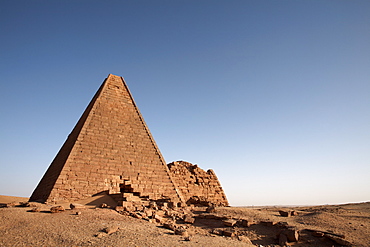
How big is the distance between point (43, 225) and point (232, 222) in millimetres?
4441

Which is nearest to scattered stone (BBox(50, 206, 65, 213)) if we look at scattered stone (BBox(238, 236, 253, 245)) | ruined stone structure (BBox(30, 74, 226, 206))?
ruined stone structure (BBox(30, 74, 226, 206))

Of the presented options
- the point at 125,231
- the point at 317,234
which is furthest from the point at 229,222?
the point at 125,231

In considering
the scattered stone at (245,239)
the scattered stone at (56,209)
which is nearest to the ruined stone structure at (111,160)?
the scattered stone at (56,209)

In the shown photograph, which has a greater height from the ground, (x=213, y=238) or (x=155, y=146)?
(x=155, y=146)

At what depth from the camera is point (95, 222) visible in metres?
5.77

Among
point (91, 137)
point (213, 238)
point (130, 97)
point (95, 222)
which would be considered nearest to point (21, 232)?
point (95, 222)

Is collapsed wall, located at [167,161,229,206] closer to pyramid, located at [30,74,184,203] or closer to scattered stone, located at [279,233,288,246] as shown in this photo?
pyramid, located at [30,74,184,203]

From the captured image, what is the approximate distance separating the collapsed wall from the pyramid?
174 centimetres

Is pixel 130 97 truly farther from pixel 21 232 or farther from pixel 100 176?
pixel 21 232

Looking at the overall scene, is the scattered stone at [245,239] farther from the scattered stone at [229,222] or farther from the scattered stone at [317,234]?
the scattered stone at [317,234]

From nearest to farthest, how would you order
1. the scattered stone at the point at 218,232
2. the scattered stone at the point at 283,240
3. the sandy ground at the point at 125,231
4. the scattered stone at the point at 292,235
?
1. the sandy ground at the point at 125,231
2. the scattered stone at the point at 283,240
3. the scattered stone at the point at 292,235
4. the scattered stone at the point at 218,232

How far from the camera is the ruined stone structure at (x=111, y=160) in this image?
373 inches

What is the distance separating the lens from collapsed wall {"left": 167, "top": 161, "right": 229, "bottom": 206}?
13290 millimetres

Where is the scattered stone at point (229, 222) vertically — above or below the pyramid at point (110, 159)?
below
